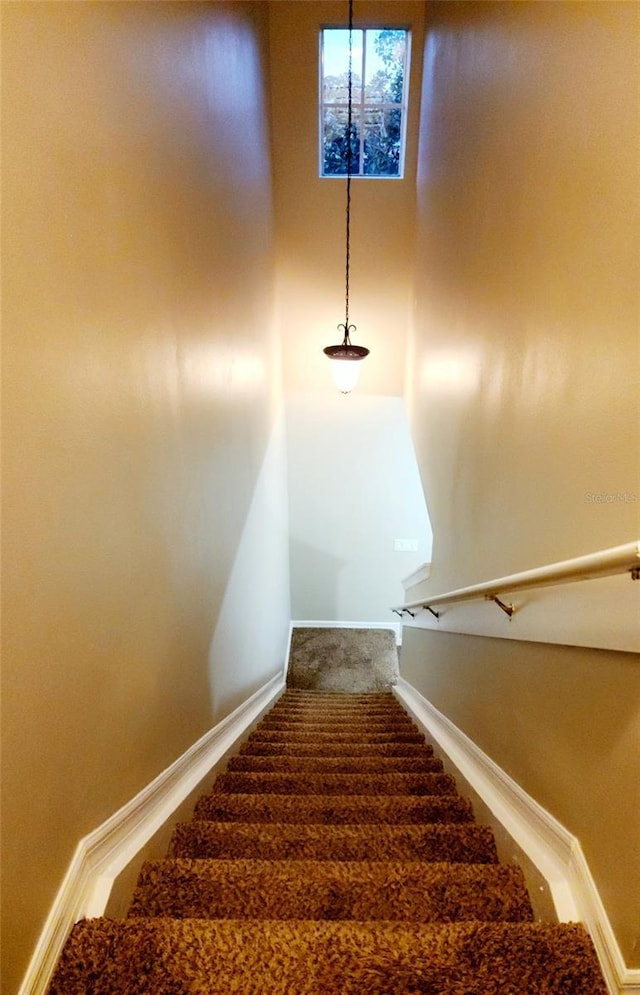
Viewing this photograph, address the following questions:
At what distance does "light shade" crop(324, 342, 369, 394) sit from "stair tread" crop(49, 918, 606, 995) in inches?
122

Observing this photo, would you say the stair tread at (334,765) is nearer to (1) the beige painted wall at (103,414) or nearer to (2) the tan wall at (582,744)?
(1) the beige painted wall at (103,414)

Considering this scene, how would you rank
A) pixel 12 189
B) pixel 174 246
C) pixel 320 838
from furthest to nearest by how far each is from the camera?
pixel 174 246
pixel 320 838
pixel 12 189

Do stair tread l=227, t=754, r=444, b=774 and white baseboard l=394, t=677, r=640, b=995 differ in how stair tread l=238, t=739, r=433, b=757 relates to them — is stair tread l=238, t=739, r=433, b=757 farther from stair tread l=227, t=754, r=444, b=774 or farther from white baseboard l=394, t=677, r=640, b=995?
white baseboard l=394, t=677, r=640, b=995

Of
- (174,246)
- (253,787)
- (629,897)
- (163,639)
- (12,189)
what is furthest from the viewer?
(253,787)

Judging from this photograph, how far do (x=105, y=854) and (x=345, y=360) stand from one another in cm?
308

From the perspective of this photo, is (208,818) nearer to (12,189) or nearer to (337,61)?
(12,189)

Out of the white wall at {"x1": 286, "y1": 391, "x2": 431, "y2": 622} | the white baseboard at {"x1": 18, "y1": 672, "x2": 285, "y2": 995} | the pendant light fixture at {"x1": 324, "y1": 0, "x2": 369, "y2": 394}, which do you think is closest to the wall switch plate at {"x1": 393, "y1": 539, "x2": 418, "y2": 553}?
the white wall at {"x1": 286, "y1": 391, "x2": 431, "y2": 622}

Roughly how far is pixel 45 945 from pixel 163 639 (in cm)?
73

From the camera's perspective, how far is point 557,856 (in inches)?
43.8

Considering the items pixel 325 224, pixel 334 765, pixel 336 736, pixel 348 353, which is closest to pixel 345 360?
pixel 348 353

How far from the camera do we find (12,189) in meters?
0.77

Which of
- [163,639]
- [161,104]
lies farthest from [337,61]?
[163,639]

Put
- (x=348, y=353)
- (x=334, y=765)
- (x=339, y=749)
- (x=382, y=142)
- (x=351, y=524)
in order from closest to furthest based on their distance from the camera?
1. (x=334, y=765)
2. (x=339, y=749)
3. (x=348, y=353)
4. (x=382, y=142)
5. (x=351, y=524)

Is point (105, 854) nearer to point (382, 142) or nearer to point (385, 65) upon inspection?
point (382, 142)
